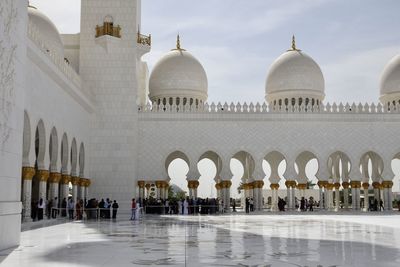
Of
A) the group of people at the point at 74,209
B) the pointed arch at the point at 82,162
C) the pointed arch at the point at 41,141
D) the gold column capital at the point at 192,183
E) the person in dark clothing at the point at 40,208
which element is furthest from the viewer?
the gold column capital at the point at 192,183

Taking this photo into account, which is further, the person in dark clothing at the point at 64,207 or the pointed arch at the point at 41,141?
the person in dark clothing at the point at 64,207

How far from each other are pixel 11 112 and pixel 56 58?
382 inches

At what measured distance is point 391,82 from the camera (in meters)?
26.7

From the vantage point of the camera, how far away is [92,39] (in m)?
21.5

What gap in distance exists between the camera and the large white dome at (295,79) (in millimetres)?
26172

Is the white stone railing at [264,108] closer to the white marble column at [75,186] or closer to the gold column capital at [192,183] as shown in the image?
the gold column capital at [192,183]

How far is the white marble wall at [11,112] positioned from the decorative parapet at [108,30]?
45.8ft

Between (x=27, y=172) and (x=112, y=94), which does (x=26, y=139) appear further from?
(x=112, y=94)

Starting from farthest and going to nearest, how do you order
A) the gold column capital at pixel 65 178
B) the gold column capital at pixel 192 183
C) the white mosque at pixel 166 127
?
1. the gold column capital at pixel 192 183
2. the white mosque at pixel 166 127
3. the gold column capital at pixel 65 178

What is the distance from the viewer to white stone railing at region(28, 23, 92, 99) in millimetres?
14062

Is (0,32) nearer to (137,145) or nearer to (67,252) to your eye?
(67,252)

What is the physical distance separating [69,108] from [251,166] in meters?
10.6

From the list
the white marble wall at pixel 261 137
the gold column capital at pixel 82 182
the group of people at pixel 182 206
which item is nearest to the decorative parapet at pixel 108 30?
the white marble wall at pixel 261 137

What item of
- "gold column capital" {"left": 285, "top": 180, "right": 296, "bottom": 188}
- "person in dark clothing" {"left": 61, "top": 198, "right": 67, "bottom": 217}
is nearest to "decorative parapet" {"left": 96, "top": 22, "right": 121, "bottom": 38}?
"person in dark clothing" {"left": 61, "top": 198, "right": 67, "bottom": 217}
